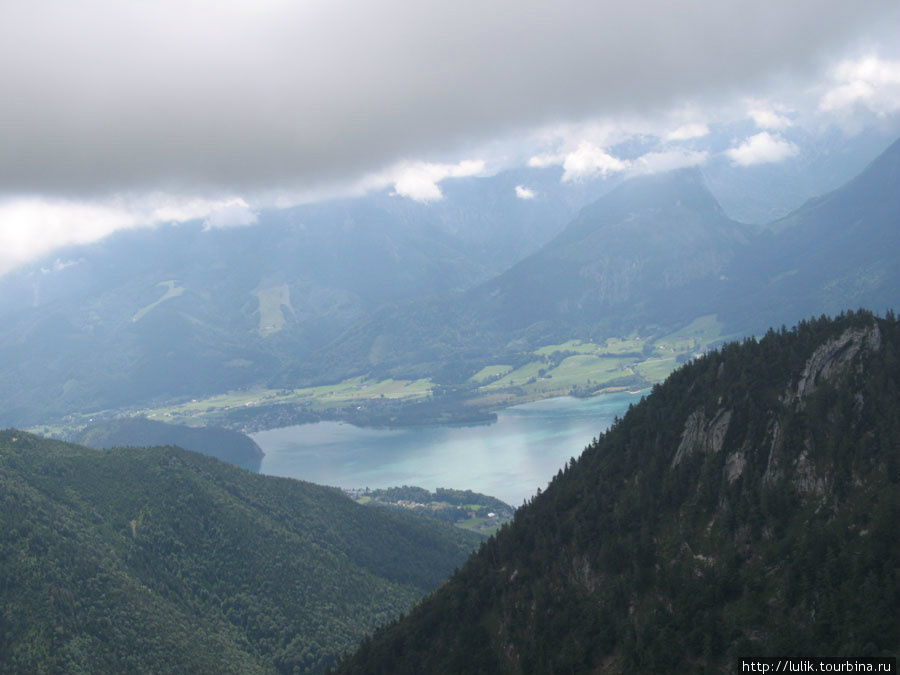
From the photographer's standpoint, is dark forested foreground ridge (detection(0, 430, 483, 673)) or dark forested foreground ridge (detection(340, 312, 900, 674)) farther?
dark forested foreground ridge (detection(0, 430, 483, 673))

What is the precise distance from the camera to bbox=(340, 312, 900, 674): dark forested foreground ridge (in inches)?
2218

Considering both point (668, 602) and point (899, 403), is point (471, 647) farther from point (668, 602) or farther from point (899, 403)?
point (899, 403)

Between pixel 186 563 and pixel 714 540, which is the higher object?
pixel 714 540

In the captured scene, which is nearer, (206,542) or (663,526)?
(663,526)

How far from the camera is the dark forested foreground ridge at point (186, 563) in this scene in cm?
11294

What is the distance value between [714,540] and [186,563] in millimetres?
99063

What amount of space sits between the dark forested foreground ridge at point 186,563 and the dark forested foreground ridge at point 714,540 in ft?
127

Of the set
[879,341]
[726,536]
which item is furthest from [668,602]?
[879,341]

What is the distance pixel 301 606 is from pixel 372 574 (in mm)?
19751

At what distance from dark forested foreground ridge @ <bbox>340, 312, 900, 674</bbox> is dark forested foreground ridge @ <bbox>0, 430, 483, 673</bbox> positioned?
3858 centimetres

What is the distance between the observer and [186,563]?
139m

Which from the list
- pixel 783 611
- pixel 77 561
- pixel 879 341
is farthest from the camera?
pixel 77 561

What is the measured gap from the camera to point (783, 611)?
2238 inches

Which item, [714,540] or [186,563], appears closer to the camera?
[714,540]
